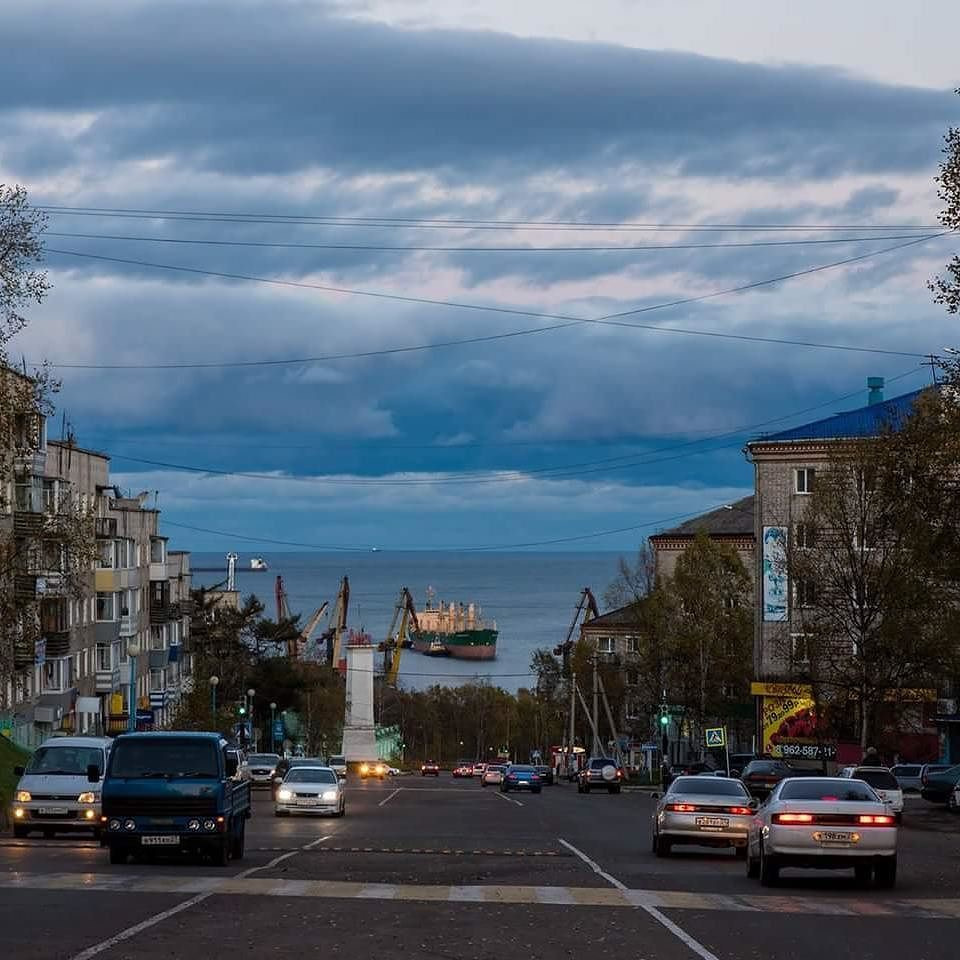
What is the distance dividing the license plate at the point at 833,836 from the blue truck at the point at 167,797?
8655 mm

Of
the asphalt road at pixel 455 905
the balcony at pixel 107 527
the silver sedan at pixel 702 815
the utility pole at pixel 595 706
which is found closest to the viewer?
the asphalt road at pixel 455 905

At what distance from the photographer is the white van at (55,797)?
35.6 metres

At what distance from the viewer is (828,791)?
25.6 metres

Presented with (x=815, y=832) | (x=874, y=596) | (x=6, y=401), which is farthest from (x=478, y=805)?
(x=815, y=832)

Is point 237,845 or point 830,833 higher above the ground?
point 830,833

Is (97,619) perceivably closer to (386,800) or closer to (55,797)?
(386,800)

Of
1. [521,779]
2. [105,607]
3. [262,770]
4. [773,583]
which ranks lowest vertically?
[521,779]

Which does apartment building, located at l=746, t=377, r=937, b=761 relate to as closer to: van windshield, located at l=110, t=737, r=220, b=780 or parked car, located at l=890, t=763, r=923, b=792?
parked car, located at l=890, t=763, r=923, b=792

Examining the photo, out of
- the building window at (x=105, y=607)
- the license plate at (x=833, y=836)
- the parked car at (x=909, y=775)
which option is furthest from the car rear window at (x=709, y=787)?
the building window at (x=105, y=607)

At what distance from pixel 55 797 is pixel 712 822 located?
12.7 m

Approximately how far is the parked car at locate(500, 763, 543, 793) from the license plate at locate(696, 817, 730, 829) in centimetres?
5222

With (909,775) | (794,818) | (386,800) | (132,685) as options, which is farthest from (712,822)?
(132,685)

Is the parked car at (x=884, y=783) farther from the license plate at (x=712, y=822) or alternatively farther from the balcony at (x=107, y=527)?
the balcony at (x=107, y=527)

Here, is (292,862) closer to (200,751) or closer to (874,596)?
(200,751)
